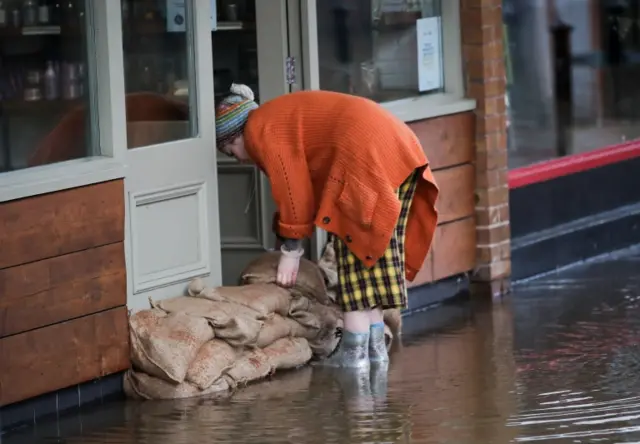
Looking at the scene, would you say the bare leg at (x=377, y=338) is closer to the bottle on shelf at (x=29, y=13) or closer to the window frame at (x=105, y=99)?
the window frame at (x=105, y=99)

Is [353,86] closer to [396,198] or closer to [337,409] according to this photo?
[396,198]

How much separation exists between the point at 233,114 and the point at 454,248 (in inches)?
91.7

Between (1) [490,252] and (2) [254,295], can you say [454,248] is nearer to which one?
(1) [490,252]

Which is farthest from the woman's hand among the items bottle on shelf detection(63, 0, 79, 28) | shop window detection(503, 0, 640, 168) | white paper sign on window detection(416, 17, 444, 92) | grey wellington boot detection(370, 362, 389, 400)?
shop window detection(503, 0, 640, 168)

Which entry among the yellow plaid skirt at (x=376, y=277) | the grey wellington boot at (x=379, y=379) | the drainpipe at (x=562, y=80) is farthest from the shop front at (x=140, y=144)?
the drainpipe at (x=562, y=80)

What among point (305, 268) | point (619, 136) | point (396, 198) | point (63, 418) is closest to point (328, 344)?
point (305, 268)

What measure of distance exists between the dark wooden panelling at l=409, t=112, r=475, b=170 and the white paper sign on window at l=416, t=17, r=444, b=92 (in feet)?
0.85

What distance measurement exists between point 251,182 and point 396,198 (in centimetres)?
155

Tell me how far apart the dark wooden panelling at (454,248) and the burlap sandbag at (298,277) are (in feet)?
4.64

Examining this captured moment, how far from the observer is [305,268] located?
8281 mm

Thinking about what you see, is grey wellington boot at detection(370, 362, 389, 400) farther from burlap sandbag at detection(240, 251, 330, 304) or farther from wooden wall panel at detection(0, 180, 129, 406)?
wooden wall panel at detection(0, 180, 129, 406)

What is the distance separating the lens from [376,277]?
25.8ft

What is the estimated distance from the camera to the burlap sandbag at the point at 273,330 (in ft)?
25.6

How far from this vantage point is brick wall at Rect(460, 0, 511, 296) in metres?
9.68
